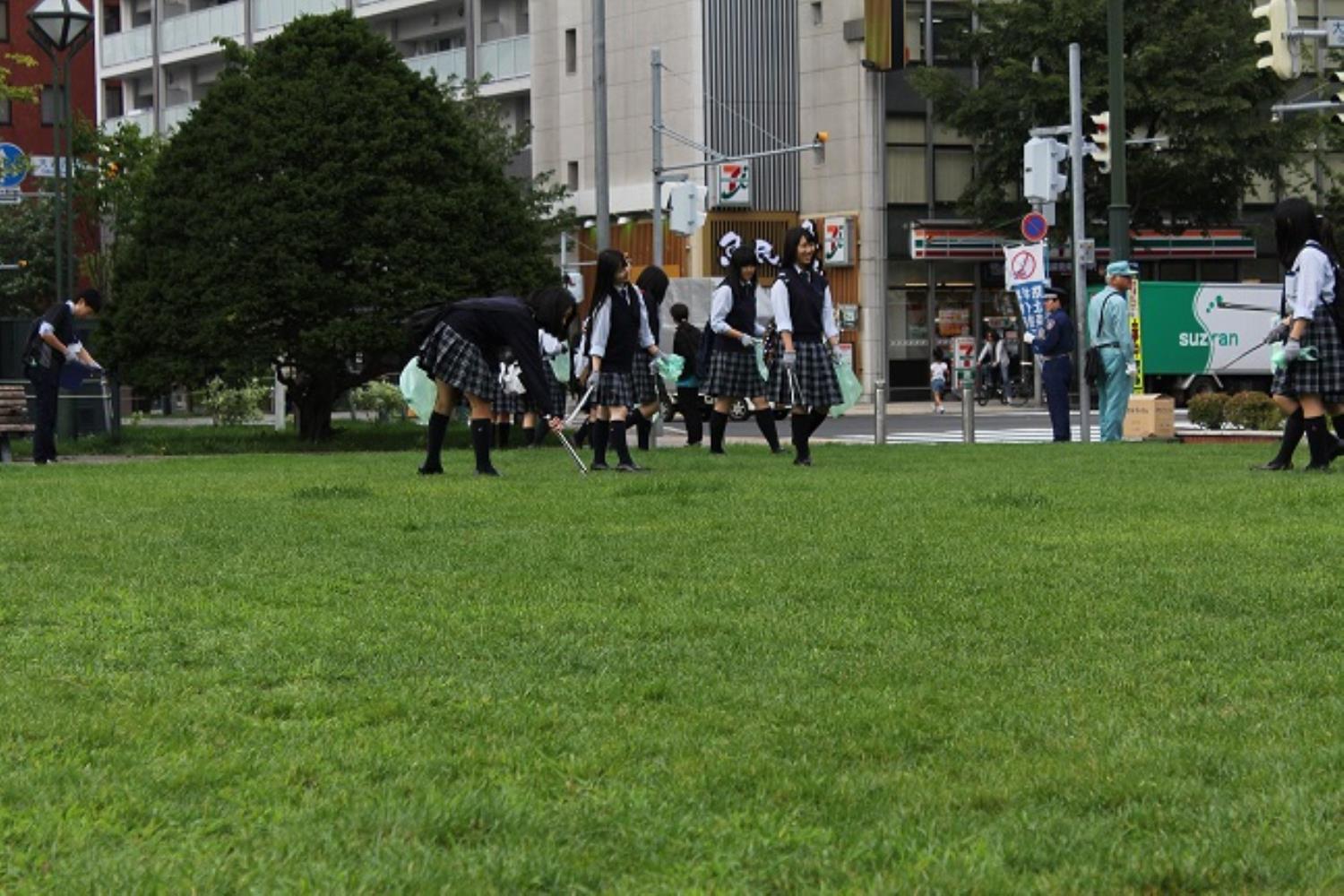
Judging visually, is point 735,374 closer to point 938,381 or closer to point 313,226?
point 313,226

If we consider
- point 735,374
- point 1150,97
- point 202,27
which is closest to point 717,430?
point 735,374

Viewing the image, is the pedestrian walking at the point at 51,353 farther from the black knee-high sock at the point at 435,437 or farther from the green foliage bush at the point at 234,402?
the green foliage bush at the point at 234,402

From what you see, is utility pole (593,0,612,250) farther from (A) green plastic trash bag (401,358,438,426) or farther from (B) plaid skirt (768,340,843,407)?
(B) plaid skirt (768,340,843,407)

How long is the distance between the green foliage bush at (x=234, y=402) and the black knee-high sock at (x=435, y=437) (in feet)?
54.8

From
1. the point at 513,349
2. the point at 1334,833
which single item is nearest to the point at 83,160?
the point at 513,349

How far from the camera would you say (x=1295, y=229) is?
13.6 metres

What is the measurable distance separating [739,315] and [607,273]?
297 cm

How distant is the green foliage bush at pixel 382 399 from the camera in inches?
1364

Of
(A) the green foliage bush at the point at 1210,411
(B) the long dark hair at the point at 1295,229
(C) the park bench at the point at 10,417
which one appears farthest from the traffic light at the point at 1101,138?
(B) the long dark hair at the point at 1295,229

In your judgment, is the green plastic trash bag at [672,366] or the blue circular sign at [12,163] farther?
the blue circular sign at [12,163]

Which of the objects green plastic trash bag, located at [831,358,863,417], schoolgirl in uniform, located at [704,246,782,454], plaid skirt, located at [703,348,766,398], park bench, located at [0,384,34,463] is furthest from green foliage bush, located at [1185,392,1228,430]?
park bench, located at [0,384,34,463]

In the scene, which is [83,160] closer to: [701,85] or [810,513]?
[701,85]

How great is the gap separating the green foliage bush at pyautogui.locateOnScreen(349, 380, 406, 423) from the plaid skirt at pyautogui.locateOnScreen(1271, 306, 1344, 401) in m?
22.4

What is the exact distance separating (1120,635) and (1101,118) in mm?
29040
